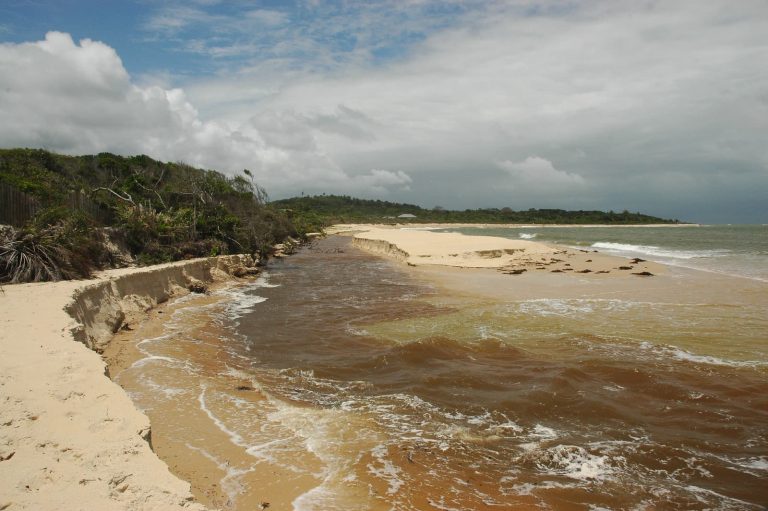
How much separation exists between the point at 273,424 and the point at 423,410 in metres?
2.05

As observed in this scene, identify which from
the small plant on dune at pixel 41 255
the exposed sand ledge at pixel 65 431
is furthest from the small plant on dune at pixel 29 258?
the exposed sand ledge at pixel 65 431

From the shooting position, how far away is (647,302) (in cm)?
1440

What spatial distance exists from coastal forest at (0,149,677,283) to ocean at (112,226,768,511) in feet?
12.6

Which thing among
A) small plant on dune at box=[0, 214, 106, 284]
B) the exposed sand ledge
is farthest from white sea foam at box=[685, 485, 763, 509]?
small plant on dune at box=[0, 214, 106, 284]

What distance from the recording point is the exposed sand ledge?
3428mm

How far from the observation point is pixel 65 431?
4.37m

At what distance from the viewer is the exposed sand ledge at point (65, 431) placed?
343 cm

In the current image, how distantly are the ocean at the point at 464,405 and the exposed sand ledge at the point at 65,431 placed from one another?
2.74 ft

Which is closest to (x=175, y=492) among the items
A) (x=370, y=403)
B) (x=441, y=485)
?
(x=441, y=485)

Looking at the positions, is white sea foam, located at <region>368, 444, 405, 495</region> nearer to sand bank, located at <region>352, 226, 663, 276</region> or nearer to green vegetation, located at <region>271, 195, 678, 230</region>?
sand bank, located at <region>352, 226, 663, 276</region>

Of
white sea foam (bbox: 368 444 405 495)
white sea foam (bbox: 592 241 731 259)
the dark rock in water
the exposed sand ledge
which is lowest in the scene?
the dark rock in water

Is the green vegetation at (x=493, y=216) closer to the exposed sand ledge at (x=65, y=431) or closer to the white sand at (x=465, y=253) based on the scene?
the white sand at (x=465, y=253)

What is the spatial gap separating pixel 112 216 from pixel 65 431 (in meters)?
18.4

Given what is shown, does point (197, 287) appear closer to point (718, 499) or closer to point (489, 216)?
point (718, 499)
